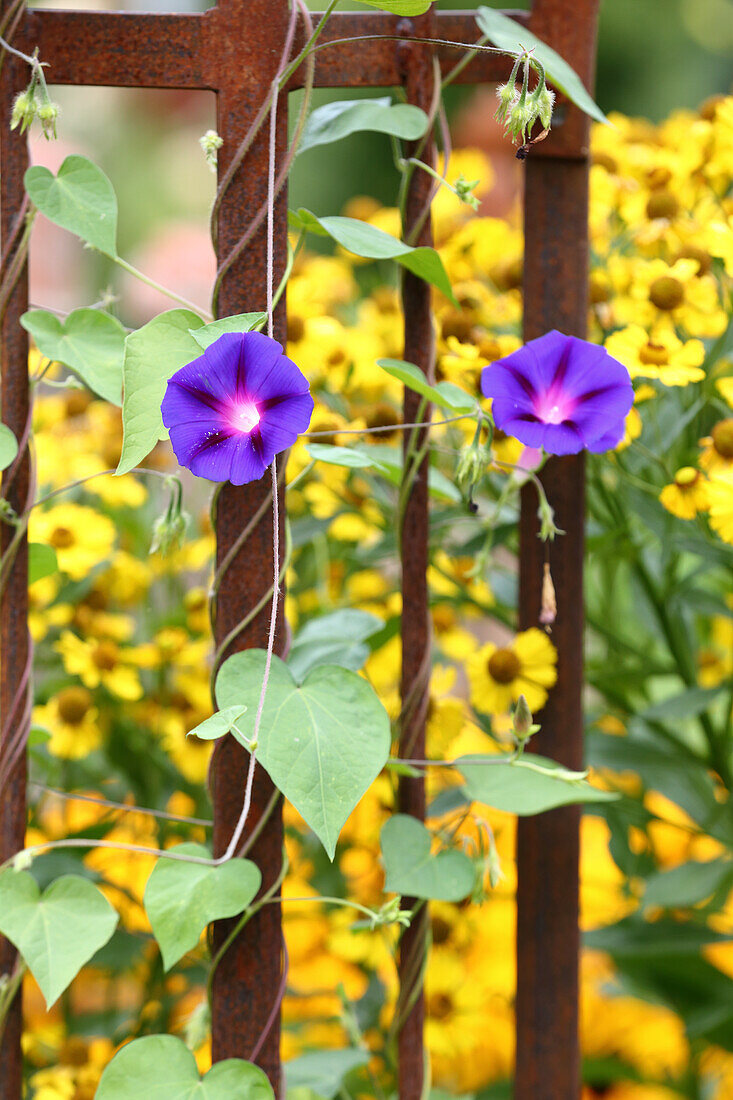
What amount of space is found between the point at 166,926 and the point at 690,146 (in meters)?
0.66

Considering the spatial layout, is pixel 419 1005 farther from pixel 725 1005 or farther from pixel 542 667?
pixel 725 1005

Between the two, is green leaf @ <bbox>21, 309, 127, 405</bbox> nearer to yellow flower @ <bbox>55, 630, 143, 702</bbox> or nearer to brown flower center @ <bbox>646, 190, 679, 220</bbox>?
yellow flower @ <bbox>55, 630, 143, 702</bbox>

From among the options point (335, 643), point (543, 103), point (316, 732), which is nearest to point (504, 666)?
point (335, 643)

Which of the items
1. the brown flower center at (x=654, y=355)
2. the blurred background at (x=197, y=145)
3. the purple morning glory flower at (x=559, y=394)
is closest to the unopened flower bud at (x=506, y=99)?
the purple morning glory flower at (x=559, y=394)

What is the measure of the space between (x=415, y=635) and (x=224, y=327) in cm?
22

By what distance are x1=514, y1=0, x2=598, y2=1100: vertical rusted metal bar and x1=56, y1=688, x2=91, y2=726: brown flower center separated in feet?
1.18

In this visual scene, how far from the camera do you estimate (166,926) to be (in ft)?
1.61

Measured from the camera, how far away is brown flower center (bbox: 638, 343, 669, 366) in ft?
2.11

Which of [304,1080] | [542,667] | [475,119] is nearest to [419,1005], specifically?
[304,1080]

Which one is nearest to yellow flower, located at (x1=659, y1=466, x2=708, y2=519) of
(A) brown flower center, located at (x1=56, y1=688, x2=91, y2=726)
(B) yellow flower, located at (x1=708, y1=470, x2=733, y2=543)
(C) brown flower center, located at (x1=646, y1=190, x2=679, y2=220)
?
(B) yellow flower, located at (x1=708, y1=470, x2=733, y2=543)

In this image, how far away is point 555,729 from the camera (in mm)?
685

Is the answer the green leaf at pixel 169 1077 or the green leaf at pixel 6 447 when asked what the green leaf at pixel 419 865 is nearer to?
the green leaf at pixel 169 1077

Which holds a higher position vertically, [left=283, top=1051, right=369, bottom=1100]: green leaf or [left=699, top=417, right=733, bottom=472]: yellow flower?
[left=699, top=417, right=733, bottom=472]: yellow flower

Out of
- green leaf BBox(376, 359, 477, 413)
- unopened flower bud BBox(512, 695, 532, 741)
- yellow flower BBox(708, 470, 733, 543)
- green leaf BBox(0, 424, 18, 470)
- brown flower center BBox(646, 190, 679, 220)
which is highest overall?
brown flower center BBox(646, 190, 679, 220)
